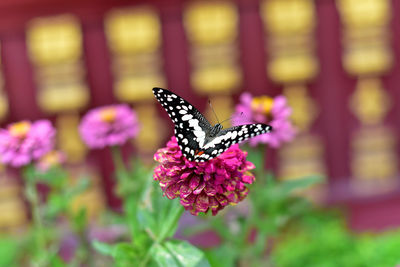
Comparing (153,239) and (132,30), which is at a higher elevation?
(132,30)

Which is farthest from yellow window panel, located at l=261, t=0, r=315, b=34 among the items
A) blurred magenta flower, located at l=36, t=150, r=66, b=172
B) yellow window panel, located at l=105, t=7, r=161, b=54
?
blurred magenta flower, located at l=36, t=150, r=66, b=172

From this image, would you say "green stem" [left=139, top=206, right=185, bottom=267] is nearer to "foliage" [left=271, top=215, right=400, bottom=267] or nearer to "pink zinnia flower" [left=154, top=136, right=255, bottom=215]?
"pink zinnia flower" [left=154, top=136, right=255, bottom=215]

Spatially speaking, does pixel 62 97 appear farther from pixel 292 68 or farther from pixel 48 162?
pixel 292 68

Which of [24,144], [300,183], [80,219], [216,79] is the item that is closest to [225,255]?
[300,183]

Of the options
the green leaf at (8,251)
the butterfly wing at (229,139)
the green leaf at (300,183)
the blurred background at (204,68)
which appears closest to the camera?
the butterfly wing at (229,139)

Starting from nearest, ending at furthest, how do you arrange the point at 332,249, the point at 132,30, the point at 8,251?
the point at 332,249, the point at 8,251, the point at 132,30

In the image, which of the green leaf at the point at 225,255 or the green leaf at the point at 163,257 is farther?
the green leaf at the point at 225,255

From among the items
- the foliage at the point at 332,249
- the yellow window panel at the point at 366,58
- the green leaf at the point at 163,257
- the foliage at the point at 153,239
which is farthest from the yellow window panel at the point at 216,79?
the green leaf at the point at 163,257

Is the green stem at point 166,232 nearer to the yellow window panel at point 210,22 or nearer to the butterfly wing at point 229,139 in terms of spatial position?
the butterfly wing at point 229,139
